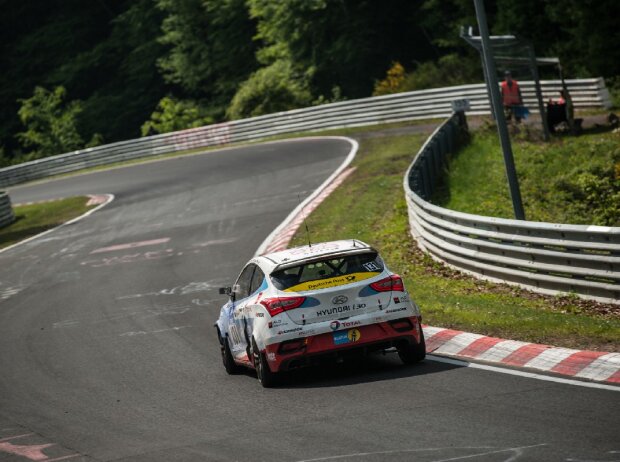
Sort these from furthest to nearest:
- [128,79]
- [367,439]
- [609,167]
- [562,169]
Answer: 1. [128,79]
2. [562,169]
3. [609,167]
4. [367,439]

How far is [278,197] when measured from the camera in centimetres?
3164

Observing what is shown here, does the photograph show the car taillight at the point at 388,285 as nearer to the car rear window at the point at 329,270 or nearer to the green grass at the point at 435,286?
the car rear window at the point at 329,270

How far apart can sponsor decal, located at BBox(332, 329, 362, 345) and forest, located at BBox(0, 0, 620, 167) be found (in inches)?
1244

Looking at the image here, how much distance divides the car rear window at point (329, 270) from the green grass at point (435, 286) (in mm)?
1782

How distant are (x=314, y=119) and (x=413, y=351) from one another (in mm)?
35854

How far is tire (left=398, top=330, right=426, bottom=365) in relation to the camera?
12.2 meters

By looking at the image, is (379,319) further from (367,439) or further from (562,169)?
(562,169)

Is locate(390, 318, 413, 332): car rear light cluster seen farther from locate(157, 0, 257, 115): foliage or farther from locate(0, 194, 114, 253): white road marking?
locate(157, 0, 257, 115): foliage

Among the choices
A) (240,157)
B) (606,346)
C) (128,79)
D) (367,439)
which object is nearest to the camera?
(367,439)

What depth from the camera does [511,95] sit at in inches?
1264

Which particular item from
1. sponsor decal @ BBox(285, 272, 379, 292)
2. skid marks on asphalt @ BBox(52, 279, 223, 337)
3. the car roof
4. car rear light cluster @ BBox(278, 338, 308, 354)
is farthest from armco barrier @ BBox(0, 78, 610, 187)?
car rear light cluster @ BBox(278, 338, 308, 354)

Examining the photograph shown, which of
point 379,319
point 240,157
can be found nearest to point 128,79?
point 240,157

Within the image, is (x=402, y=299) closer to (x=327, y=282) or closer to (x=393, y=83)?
(x=327, y=282)

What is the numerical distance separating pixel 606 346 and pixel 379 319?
235 centimetres
